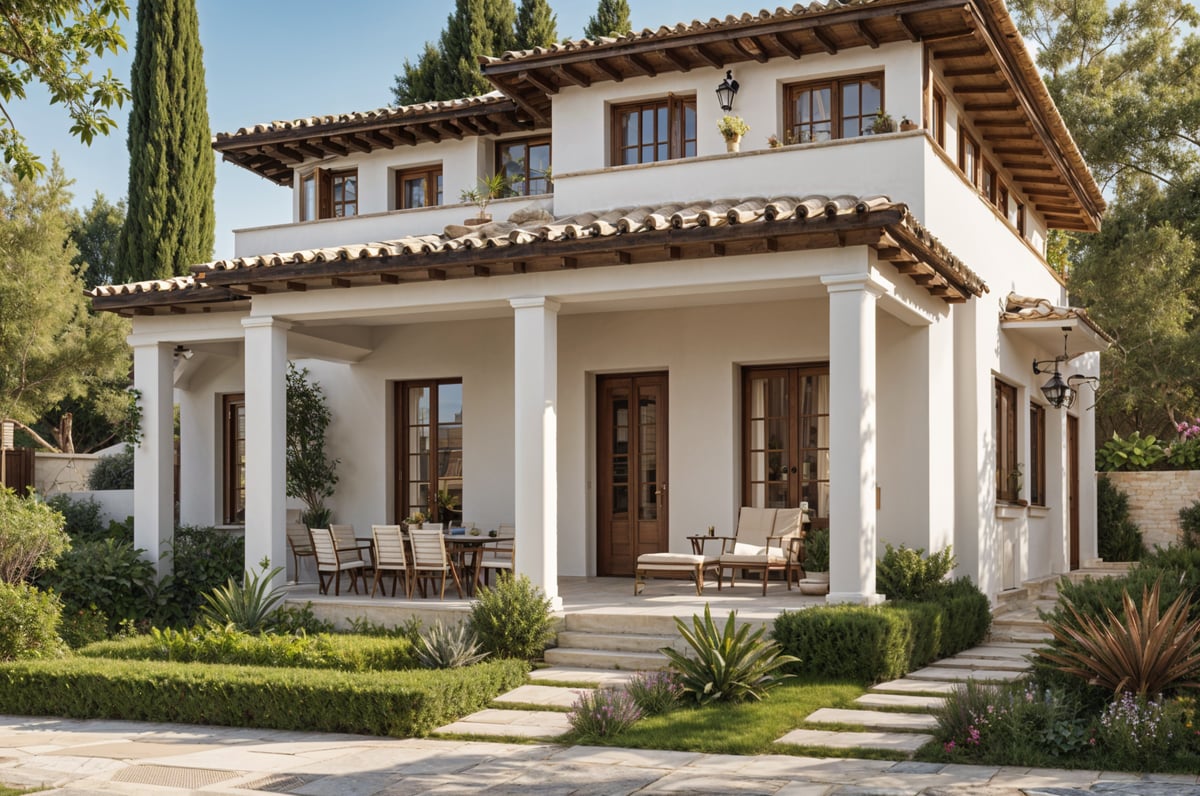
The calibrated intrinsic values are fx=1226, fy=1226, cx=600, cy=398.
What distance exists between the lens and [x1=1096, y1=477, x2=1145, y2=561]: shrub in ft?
67.0

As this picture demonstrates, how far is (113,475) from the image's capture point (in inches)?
852

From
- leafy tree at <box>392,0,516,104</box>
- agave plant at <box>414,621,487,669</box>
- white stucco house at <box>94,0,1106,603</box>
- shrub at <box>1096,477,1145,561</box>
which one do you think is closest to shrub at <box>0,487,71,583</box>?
white stucco house at <box>94,0,1106,603</box>

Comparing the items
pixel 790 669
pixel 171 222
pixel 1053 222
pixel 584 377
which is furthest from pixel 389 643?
pixel 171 222

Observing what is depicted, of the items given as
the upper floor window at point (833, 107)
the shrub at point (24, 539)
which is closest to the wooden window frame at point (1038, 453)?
the upper floor window at point (833, 107)

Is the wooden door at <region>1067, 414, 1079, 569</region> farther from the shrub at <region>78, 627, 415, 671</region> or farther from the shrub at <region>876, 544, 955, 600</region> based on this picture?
the shrub at <region>78, 627, 415, 671</region>

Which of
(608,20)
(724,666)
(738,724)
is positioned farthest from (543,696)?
(608,20)

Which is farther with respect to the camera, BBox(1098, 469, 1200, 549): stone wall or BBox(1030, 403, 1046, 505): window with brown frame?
BBox(1098, 469, 1200, 549): stone wall

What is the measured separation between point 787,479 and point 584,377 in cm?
279

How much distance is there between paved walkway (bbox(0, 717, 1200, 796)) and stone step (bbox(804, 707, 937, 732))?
2.74 feet

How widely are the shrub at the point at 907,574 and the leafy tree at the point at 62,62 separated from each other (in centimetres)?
778

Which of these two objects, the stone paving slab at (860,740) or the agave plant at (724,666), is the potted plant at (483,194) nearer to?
the agave plant at (724,666)

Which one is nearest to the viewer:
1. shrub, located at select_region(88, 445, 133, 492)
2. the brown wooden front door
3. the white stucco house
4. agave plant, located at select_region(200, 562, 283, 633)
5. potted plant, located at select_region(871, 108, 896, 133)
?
the white stucco house

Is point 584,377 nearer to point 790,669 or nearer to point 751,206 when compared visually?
point 751,206

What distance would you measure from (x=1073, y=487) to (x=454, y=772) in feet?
46.7
